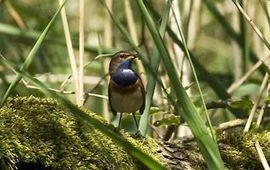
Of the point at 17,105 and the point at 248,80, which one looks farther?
the point at 248,80

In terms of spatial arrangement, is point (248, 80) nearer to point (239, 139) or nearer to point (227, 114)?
point (227, 114)

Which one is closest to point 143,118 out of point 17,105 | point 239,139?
point 239,139

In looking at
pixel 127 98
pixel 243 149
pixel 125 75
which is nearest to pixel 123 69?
pixel 125 75

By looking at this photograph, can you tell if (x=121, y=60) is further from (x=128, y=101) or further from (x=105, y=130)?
(x=105, y=130)

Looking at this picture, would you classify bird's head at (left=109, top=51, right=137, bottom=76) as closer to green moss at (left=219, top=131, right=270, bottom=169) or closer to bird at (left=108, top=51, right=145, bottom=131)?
bird at (left=108, top=51, right=145, bottom=131)

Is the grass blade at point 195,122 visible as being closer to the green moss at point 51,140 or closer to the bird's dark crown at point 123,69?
the green moss at point 51,140

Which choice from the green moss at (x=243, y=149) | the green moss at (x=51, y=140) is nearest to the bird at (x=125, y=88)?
the green moss at (x=243, y=149)
